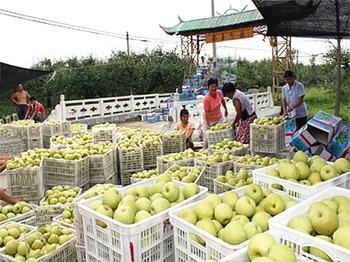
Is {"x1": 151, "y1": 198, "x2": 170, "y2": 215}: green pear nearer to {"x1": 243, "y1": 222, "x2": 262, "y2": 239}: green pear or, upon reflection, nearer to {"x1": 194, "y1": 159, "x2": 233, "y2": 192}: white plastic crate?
{"x1": 243, "y1": 222, "x2": 262, "y2": 239}: green pear

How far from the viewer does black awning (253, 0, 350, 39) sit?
4.41 meters

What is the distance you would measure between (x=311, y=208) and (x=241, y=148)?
3.18m

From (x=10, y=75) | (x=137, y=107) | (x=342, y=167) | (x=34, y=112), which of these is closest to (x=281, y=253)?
(x=342, y=167)

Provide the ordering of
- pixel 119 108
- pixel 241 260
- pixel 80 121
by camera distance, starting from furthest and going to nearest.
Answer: pixel 119 108
pixel 80 121
pixel 241 260

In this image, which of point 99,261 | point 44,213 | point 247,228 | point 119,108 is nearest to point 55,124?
point 44,213

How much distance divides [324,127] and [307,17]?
1.98 meters

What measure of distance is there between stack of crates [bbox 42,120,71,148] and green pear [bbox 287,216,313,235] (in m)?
7.07

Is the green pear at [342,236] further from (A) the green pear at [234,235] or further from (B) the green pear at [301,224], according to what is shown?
(A) the green pear at [234,235]

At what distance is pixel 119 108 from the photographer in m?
16.1

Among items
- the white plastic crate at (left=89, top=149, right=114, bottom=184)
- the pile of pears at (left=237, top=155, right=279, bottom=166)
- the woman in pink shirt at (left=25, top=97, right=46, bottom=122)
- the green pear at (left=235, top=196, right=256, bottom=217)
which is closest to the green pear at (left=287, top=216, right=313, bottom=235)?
the green pear at (left=235, top=196, right=256, bottom=217)

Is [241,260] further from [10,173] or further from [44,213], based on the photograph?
[10,173]

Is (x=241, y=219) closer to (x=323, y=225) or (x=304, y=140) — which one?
(x=323, y=225)

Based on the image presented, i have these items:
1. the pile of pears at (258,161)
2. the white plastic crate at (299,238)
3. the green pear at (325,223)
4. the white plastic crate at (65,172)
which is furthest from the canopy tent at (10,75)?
the green pear at (325,223)

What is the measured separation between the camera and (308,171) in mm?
2783
